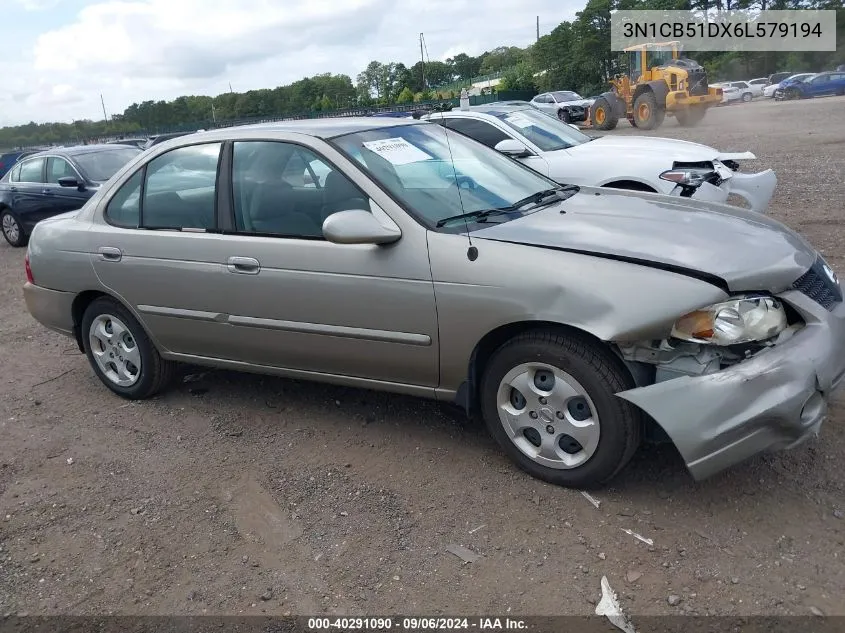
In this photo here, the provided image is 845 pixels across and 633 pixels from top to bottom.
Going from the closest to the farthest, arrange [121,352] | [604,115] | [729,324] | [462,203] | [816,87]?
[729,324] < [462,203] < [121,352] < [604,115] < [816,87]

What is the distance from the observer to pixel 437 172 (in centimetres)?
405

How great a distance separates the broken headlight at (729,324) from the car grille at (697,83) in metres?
25.0

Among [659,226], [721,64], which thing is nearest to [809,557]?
[659,226]

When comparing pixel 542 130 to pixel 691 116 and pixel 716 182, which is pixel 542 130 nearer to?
pixel 716 182

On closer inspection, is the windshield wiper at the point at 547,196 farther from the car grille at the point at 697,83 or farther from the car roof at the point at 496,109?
the car grille at the point at 697,83

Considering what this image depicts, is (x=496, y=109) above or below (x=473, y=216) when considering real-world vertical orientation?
above

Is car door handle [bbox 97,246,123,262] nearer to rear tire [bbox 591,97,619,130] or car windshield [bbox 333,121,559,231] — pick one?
car windshield [bbox 333,121,559,231]

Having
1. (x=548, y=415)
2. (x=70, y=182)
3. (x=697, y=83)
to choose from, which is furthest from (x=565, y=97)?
(x=548, y=415)

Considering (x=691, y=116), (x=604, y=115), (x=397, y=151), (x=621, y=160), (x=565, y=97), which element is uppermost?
(x=397, y=151)

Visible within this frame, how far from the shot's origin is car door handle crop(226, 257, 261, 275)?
407cm

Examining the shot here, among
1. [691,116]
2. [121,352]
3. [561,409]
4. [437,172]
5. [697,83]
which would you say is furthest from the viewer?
[691,116]

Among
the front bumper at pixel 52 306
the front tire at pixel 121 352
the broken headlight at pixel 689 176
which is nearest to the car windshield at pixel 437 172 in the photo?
the front tire at pixel 121 352

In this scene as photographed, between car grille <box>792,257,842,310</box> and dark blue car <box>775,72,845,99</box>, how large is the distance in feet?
141

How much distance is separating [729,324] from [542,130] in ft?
20.4
